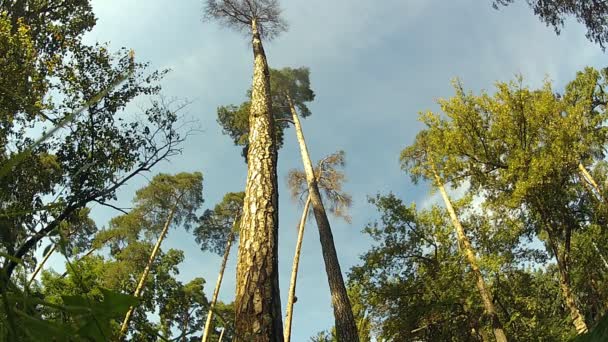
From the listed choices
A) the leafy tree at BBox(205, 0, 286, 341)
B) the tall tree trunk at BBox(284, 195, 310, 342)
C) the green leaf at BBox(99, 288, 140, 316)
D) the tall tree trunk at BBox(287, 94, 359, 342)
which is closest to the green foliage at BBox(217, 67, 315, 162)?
the tall tree trunk at BBox(284, 195, 310, 342)

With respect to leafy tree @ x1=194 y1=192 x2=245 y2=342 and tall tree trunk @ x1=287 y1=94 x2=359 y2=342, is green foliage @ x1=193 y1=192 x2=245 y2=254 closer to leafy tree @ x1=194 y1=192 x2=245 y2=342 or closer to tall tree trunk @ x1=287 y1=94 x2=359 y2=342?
leafy tree @ x1=194 y1=192 x2=245 y2=342

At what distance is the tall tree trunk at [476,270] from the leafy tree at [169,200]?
47.8 feet

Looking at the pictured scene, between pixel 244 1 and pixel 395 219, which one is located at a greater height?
pixel 244 1

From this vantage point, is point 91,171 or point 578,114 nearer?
point 91,171

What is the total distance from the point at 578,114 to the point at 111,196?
1186 centimetres

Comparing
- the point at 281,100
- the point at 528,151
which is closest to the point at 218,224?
the point at 281,100

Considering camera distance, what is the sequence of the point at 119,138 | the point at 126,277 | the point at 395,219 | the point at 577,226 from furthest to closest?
1. the point at 126,277
2. the point at 395,219
3. the point at 577,226
4. the point at 119,138

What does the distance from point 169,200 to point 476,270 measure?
17410 millimetres

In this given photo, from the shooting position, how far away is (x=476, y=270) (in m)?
13.4

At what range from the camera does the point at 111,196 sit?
Answer: 8.46m

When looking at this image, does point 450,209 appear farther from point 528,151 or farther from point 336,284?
point 336,284

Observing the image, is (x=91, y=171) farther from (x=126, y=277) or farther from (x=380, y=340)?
(x=126, y=277)

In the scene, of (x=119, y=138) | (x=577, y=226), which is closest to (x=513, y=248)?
(x=577, y=226)

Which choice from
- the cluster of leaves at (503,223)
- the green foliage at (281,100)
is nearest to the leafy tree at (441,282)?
the cluster of leaves at (503,223)
